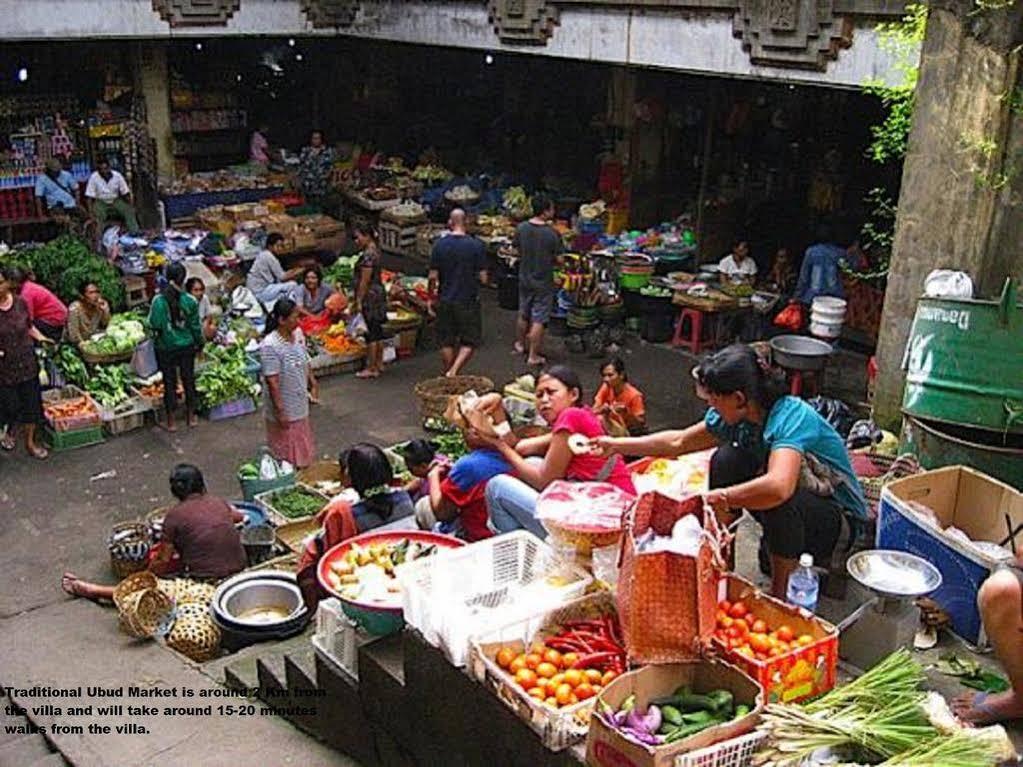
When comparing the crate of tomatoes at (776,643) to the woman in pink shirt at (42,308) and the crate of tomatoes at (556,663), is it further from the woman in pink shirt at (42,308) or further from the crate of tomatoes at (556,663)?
the woman in pink shirt at (42,308)

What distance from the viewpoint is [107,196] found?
13906mm

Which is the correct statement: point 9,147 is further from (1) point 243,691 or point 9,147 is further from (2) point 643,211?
(1) point 243,691

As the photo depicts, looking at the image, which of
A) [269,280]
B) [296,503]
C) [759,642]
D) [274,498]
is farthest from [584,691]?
[269,280]

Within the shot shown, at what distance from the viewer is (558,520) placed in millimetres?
4527

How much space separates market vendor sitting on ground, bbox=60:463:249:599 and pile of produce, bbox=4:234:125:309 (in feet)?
Result: 18.4

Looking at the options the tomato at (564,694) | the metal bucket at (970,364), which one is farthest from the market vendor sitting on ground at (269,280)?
the tomato at (564,694)

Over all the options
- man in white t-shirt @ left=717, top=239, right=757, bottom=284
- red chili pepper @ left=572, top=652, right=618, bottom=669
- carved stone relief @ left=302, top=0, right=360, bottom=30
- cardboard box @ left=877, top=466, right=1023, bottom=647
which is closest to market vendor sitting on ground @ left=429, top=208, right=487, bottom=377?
man in white t-shirt @ left=717, top=239, right=757, bottom=284

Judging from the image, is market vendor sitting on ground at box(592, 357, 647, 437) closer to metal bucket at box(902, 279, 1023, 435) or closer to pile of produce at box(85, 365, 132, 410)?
metal bucket at box(902, 279, 1023, 435)

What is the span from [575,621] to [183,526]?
3.31 metres

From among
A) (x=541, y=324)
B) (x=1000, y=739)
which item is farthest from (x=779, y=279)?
(x=1000, y=739)

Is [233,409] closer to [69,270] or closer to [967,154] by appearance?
[69,270]

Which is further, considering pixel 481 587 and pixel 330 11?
pixel 330 11

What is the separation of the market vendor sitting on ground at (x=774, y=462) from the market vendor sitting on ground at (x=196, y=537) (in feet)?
9.27

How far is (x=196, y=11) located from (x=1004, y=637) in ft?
42.8
